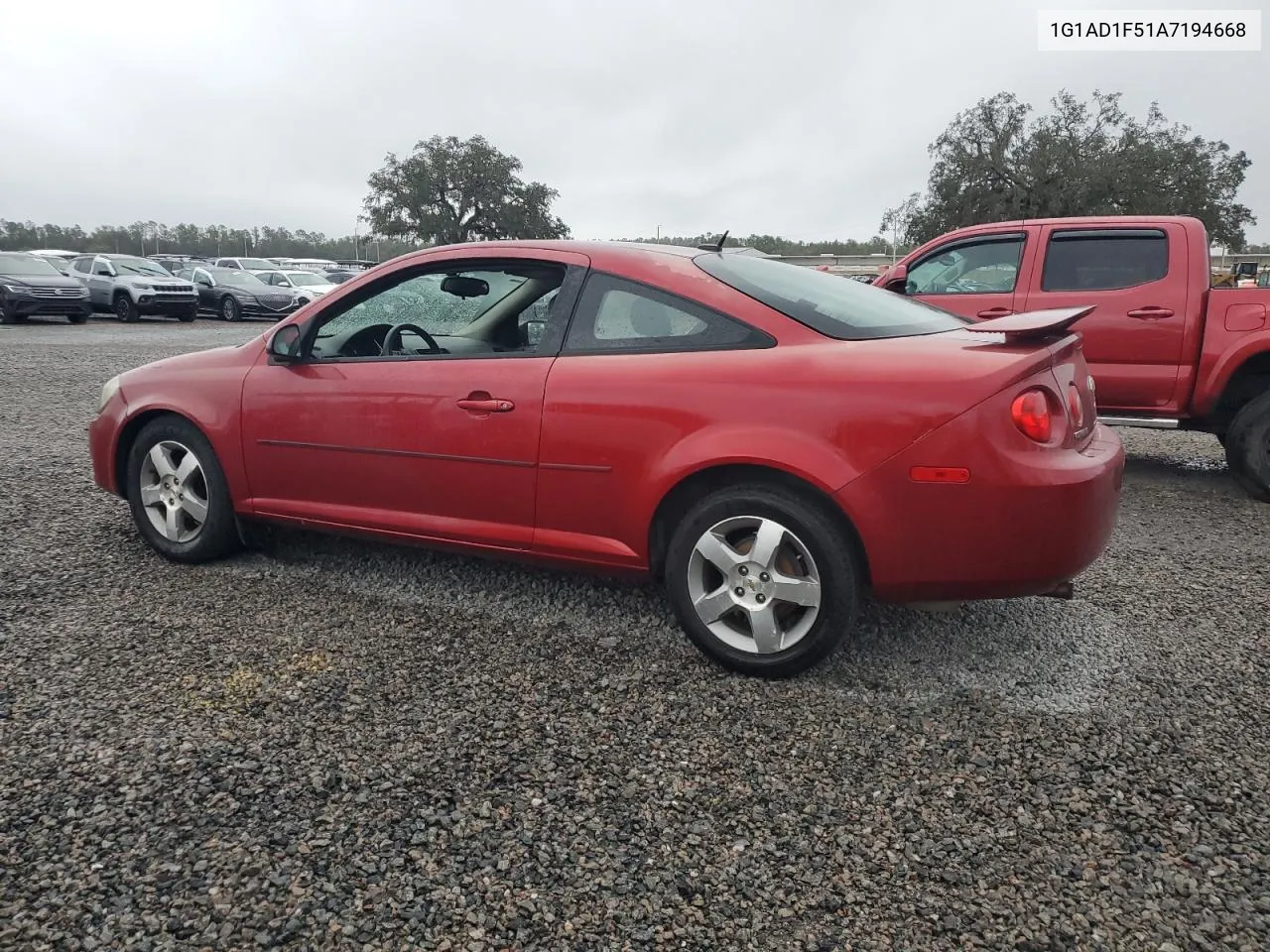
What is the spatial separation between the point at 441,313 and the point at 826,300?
164 centimetres

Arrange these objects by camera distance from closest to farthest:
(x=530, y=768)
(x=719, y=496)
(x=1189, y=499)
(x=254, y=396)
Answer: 1. (x=530, y=768)
2. (x=719, y=496)
3. (x=254, y=396)
4. (x=1189, y=499)

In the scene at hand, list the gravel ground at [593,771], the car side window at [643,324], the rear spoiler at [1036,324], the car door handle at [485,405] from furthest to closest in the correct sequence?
the car door handle at [485,405]
the car side window at [643,324]
the rear spoiler at [1036,324]
the gravel ground at [593,771]

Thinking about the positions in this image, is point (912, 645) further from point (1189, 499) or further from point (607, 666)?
point (1189, 499)

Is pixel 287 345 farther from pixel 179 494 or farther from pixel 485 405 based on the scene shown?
pixel 485 405

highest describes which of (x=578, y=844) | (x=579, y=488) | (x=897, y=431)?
(x=897, y=431)

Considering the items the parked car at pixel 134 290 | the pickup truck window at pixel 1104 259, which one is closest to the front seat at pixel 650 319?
the pickup truck window at pixel 1104 259

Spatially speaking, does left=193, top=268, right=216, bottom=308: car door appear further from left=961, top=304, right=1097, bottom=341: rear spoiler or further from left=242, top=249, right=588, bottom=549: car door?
left=961, top=304, right=1097, bottom=341: rear spoiler

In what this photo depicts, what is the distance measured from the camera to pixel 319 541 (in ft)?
14.8

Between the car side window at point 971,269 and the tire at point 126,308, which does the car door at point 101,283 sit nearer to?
the tire at point 126,308

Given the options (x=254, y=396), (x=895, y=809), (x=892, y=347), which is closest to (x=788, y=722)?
(x=895, y=809)

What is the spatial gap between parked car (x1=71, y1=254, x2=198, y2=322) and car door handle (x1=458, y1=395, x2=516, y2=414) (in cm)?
2262

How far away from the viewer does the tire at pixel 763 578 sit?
9.43ft

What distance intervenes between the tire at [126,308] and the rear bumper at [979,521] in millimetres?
24105

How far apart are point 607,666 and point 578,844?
997 millimetres
